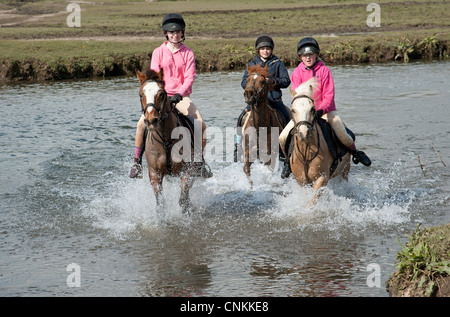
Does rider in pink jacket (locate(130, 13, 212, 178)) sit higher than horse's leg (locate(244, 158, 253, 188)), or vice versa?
rider in pink jacket (locate(130, 13, 212, 178))

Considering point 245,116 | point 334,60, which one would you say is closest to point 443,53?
point 334,60

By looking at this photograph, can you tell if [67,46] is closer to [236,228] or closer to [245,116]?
Result: [245,116]

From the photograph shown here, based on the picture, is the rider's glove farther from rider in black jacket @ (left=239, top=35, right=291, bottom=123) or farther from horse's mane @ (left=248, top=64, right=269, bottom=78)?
rider in black jacket @ (left=239, top=35, right=291, bottom=123)

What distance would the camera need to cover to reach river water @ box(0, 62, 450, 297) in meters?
7.27

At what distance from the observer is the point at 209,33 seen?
3794cm

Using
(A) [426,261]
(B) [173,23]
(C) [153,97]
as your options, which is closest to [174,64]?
(B) [173,23]

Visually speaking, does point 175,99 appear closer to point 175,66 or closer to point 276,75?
point 175,66

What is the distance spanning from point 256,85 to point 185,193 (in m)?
2.35

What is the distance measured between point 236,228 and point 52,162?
6.29 meters

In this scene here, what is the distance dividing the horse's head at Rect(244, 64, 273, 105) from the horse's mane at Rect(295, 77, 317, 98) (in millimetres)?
1540

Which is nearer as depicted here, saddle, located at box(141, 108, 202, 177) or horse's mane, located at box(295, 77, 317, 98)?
horse's mane, located at box(295, 77, 317, 98)

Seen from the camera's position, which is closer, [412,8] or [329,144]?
[329,144]

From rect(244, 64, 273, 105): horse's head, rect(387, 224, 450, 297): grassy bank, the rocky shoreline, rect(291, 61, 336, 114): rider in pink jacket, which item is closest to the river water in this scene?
rect(387, 224, 450, 297): grassy bank
